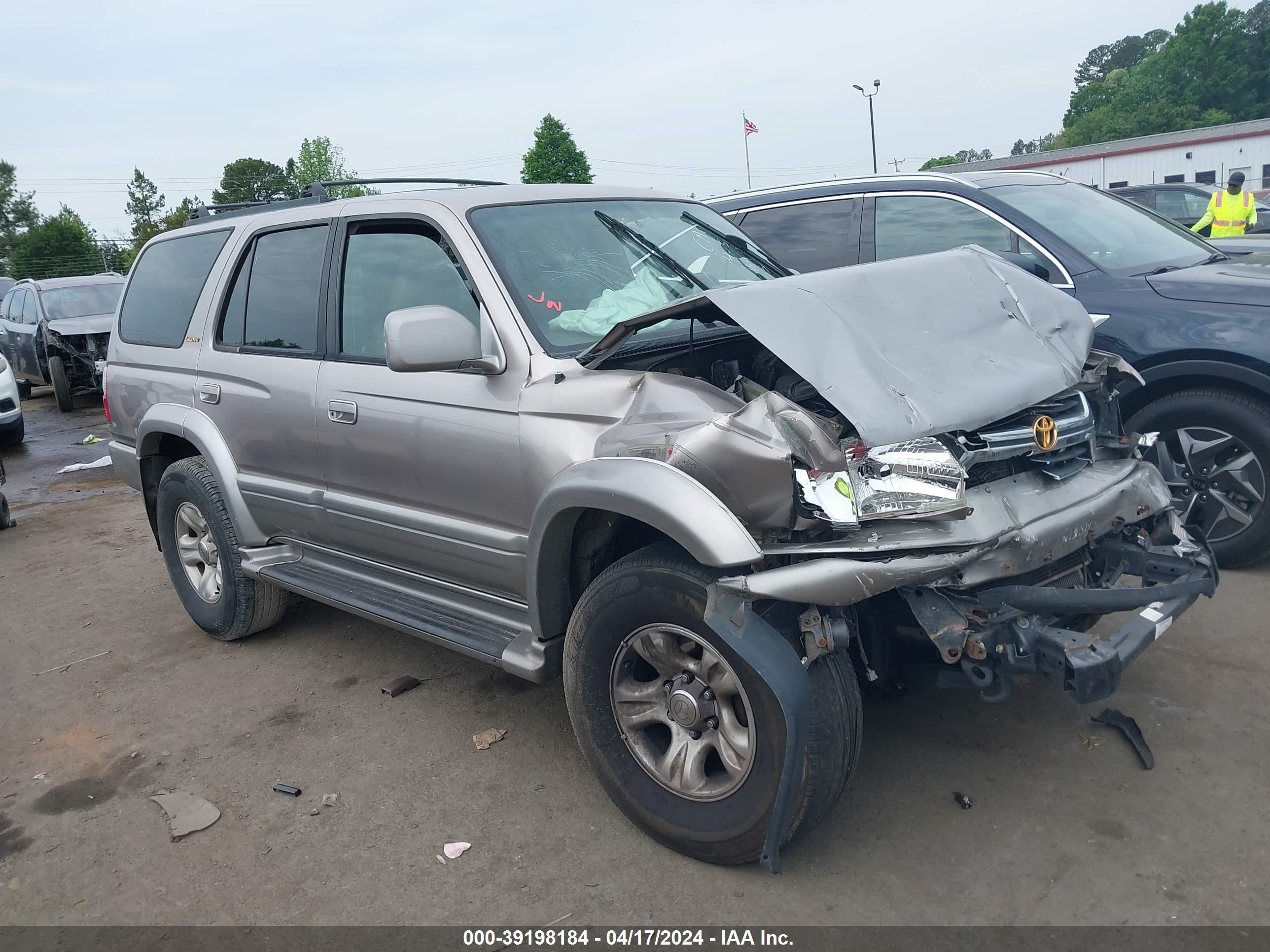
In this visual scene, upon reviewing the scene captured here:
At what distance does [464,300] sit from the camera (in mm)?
3502

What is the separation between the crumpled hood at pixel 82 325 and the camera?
1352cm

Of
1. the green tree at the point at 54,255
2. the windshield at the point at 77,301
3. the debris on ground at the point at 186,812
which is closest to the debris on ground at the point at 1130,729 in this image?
the debris on ground at the point at 186,812

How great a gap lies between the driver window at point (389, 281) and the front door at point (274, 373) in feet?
0.60

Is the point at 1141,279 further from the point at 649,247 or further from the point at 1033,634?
the point at 1033,634

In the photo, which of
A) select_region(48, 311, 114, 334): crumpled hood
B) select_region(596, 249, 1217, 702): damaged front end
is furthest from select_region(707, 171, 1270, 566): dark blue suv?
select_region(48, 311, 114, 334): crumpled hood

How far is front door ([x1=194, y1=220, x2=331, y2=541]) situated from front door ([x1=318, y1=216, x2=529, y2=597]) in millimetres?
133

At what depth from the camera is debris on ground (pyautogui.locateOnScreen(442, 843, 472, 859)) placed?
3.03 meters

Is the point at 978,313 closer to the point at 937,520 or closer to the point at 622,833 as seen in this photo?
the point at 937,520

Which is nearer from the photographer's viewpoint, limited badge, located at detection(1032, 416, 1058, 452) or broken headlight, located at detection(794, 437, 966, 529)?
broken headlight, located at detection(794, 437, 966, 529)

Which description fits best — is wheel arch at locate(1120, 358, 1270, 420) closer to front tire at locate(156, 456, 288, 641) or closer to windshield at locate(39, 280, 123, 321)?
front tire at locate(156, 456, 288, 641)

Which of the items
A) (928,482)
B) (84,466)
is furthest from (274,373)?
(84,466)

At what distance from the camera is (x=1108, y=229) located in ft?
17.8

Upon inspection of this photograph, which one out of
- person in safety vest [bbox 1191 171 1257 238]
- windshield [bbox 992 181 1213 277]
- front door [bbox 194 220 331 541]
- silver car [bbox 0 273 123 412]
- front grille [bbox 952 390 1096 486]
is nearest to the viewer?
front grille [bbox 952 390 1096 486]
